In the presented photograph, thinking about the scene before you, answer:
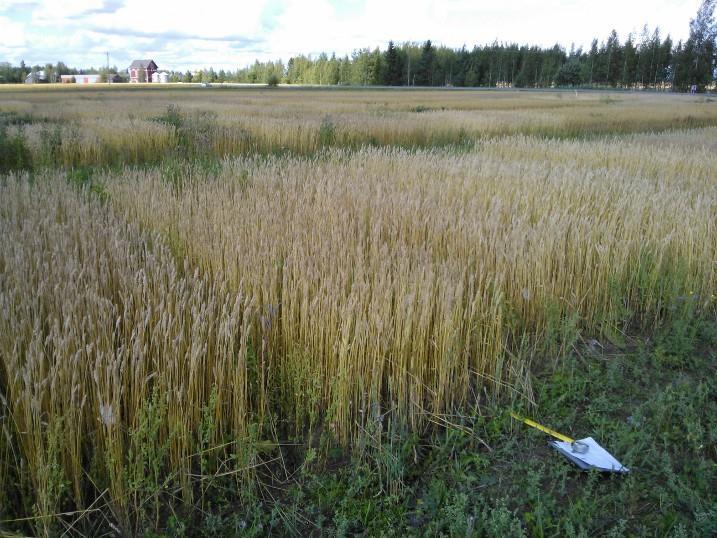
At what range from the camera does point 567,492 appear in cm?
219

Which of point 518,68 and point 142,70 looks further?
point 142,70

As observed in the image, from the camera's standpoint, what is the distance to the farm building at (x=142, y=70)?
10619cm

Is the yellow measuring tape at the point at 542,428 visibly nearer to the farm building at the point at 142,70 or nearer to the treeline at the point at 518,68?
the treeline at the point at 518,68

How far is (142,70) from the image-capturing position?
10544 centimetres

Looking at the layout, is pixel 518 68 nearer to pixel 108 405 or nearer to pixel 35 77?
pixel 35 77

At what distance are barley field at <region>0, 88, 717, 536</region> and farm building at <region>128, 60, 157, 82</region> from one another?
114856 millimetres

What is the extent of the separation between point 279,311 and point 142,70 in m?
118

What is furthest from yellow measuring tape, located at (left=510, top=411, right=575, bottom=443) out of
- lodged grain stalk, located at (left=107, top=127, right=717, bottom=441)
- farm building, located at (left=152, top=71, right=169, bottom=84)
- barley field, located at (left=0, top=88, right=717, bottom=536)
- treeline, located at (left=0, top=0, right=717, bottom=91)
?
farm building, located at (left=152, top=71, right=169, bottom=84)

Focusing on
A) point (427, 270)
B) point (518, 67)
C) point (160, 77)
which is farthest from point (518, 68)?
point (427, 270)

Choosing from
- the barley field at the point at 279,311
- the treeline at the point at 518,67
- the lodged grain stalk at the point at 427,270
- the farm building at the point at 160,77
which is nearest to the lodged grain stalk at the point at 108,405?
the barley field at the point at 279,311

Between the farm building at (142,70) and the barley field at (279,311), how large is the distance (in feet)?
377

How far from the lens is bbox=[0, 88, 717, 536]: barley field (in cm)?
196

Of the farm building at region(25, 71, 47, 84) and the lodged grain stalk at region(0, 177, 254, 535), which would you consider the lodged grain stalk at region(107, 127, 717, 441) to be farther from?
the farm building at region(25, 71, 47, 84)

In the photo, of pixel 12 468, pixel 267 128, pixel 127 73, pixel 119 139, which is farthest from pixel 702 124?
pixel 127 73
